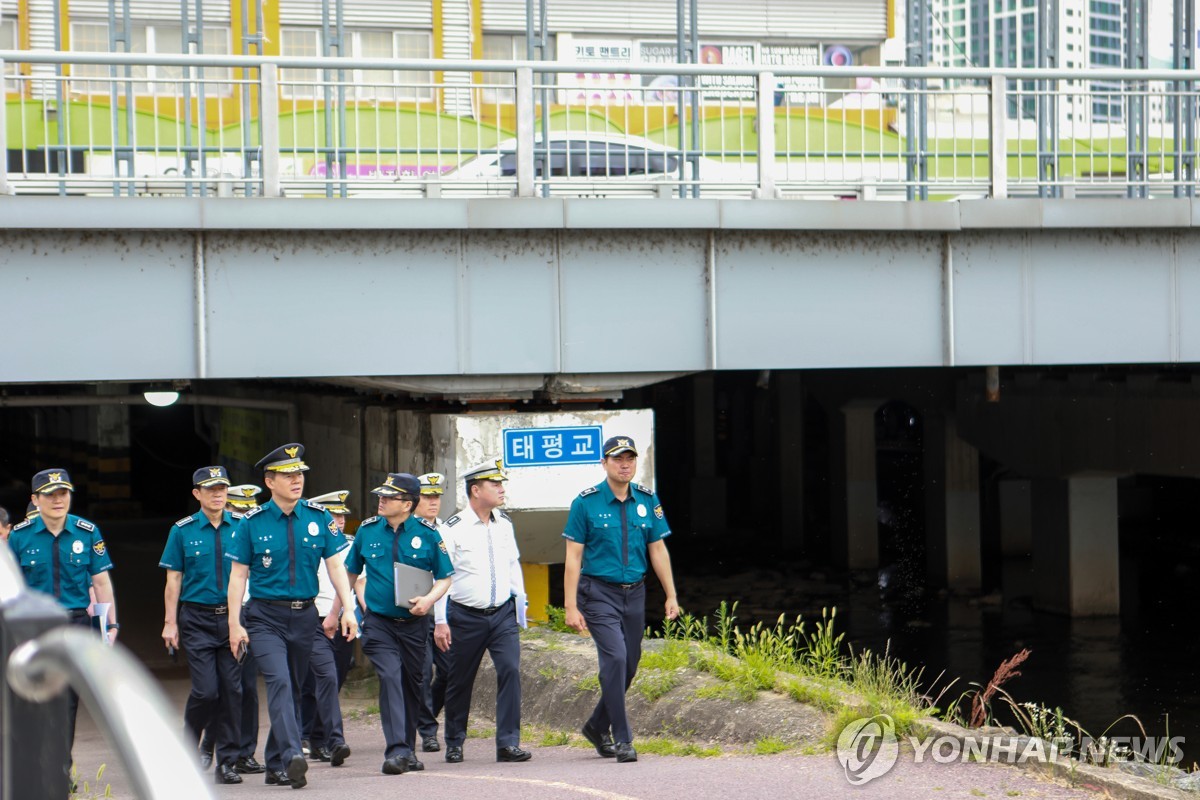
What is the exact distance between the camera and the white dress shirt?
8.39 meters

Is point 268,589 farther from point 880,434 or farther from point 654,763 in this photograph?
point 880,434

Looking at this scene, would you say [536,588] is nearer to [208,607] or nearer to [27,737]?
[208,607]

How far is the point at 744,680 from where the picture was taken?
8.94 meters

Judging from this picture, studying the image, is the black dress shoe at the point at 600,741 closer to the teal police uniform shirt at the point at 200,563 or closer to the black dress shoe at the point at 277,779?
the black dress shoe at the point at 277,779

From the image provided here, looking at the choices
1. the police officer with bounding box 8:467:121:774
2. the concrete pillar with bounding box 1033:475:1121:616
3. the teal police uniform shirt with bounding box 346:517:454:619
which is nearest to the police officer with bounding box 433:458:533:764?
the teal police uniform shirt with bounding box 346:517:454:619

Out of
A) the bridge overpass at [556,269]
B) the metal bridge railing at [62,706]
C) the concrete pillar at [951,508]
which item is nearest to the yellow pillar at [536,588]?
the bridge overpass at [556,269]

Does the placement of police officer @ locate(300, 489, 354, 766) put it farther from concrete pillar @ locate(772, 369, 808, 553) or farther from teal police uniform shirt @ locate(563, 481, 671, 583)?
concrete pillar @ locate(772, 369, 808, 553)

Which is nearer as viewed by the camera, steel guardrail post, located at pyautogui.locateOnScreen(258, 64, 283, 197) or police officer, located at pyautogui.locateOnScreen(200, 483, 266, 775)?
police officer, located at pyautogui.locateOnScreen(200, 483, 266, 775)

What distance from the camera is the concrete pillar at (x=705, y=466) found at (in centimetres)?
3475

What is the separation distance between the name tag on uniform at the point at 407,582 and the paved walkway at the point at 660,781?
0.96 metres

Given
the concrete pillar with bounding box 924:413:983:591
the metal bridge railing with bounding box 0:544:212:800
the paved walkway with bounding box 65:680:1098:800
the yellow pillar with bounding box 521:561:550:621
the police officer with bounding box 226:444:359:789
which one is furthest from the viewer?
the concrete pillar with bounding box 924:413:983:591

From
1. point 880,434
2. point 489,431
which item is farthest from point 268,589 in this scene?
point 880,434

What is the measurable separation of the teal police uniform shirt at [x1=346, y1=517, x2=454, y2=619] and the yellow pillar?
4.17 meters

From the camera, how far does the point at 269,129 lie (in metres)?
11.4
